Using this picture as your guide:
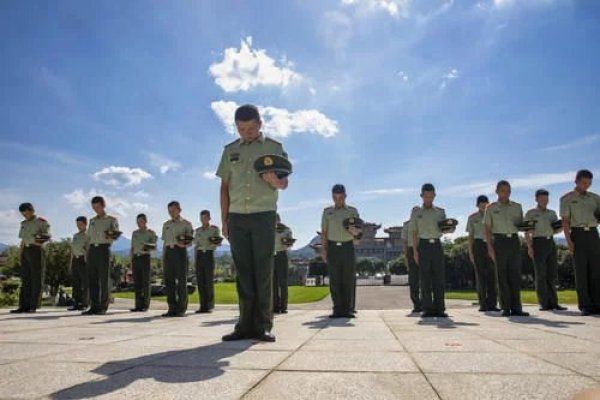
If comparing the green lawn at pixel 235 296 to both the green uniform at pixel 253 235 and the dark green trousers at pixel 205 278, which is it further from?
the green uniform at pixel 253 235

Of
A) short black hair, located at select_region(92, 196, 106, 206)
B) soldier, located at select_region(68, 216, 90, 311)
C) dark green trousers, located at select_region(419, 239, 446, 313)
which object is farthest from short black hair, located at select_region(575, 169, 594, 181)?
soldier, located at select_region(68, 216, 90, 311)

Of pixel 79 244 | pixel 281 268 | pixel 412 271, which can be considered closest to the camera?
pixel 281 268

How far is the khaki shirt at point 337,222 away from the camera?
902 cm

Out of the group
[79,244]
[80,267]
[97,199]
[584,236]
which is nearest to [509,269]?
[584,236]

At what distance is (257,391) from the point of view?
240 cm

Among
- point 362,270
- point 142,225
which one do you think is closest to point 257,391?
point 142,225

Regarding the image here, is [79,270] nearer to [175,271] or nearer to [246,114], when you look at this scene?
[175,271]

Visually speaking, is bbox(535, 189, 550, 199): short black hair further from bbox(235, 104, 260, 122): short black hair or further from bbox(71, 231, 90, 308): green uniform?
bbox(71, 231, 90, 308): green uniform

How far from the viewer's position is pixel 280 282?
36.8 feet

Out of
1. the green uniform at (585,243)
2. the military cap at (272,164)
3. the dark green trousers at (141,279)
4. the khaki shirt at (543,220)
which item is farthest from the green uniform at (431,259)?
the dark green trousers at (141,279)

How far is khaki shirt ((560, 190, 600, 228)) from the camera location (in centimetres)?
848

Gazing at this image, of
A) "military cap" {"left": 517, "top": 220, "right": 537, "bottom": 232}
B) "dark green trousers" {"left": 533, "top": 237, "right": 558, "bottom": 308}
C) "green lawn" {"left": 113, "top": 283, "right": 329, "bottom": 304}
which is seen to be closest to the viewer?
"military cap" {"left": 517, "top": 220, "right": 537, "bottom": 232}

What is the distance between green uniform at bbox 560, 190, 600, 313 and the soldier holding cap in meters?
1.53

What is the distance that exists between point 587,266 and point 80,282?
13072 mm
